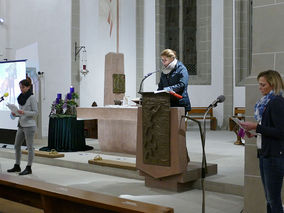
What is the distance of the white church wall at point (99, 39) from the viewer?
11008 mm

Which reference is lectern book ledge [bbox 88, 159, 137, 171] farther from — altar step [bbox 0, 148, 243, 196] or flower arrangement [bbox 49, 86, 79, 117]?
flower arrangement [bbox 49, 86, 79, 117]

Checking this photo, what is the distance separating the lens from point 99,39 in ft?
37.7

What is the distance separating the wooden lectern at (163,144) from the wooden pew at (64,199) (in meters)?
2.16

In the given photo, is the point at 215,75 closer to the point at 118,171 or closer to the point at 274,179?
the point at 118,171

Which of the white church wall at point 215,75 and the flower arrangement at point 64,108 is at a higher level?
the white church wall at point 215,75

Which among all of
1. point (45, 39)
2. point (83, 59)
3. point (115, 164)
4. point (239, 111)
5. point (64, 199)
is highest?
point (45, 39)

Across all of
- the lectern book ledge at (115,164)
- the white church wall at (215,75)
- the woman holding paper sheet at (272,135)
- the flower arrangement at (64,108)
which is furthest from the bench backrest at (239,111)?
the woman holding paper sheet at (272,135)

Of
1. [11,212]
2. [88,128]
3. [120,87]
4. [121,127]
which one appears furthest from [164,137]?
[88,128]

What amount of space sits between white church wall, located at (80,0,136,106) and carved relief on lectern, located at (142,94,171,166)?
621 centimetres

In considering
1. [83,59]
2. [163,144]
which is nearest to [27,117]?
[163,144]

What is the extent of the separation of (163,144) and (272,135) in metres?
2.11

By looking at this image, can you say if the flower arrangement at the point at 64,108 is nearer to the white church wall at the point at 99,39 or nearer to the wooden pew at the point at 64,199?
the white church wall at the point at 99,39

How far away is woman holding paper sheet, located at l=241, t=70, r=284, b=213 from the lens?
2.85 meters

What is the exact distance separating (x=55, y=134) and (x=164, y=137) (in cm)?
366
